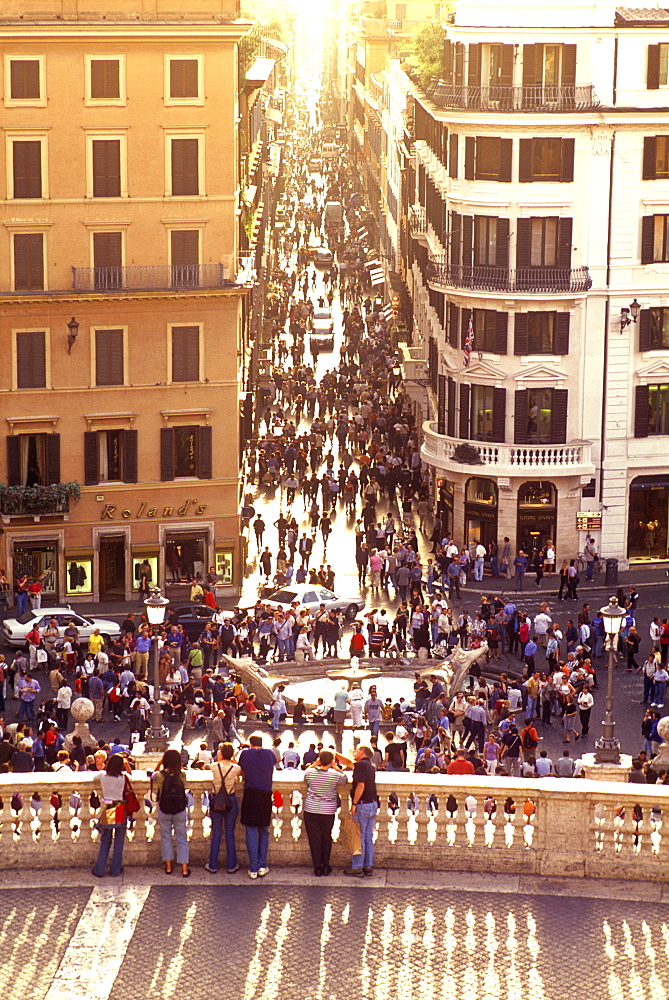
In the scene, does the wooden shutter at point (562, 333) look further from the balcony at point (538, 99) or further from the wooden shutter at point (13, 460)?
the wooden shutter at point (13, 460)

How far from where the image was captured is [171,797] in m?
26.5

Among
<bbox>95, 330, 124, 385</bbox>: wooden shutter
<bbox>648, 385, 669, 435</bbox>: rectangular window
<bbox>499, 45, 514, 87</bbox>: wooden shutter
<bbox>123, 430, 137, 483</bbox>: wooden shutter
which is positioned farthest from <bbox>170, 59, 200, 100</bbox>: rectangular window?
<bbox>648, 385, 669, 435</bbox>: rectangular window

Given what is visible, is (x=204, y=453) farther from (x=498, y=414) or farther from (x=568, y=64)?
(x=568, y=64)

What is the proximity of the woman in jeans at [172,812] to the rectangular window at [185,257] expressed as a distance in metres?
40.3

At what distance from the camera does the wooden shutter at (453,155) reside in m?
69.4

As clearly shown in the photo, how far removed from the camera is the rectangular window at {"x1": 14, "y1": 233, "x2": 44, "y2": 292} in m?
→ 64.0

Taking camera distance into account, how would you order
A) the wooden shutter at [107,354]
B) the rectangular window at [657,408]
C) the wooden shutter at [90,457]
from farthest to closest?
1. the rectangular window at [657,408]
2. the wooden shutter at [90,457]
3. the wooden shutter at [107,354]

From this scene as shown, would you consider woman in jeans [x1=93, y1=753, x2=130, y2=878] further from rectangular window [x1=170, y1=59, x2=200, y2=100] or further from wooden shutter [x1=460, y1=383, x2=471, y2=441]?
wooden shutter [x1=460, y1=383, x2=471, y2=441]

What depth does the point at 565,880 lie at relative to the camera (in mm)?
26328

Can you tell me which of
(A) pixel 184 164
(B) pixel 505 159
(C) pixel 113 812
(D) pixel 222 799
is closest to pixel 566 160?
(B) pixel 505 159

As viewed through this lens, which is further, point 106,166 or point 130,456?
point 130,456

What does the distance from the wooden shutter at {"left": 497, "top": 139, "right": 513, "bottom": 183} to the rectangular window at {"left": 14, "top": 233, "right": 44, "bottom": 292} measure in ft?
50.4

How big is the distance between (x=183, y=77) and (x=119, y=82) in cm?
204

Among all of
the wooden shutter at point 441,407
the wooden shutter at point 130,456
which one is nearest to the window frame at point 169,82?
the wooden shutter at point 130,456
